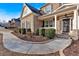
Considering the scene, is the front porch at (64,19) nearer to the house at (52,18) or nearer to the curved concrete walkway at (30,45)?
the house at (52,18)

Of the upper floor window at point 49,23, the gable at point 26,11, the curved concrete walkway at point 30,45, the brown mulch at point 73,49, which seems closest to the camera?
the brown mulch at point 73,49

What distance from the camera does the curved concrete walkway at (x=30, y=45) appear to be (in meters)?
4.87

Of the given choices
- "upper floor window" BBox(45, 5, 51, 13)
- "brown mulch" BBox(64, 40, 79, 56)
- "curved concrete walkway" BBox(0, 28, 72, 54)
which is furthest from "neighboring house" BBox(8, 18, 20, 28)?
"brown mulch" BBox(64, 40, 79, 56)

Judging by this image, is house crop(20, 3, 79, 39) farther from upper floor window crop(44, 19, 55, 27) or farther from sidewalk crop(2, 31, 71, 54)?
sidewalk crop(2, 31, 71, 54)

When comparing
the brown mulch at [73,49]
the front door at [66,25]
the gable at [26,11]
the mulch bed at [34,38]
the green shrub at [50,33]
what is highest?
the gable at [26,11]

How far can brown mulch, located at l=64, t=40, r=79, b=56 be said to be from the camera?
15.4 ft

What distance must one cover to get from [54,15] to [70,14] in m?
0.56

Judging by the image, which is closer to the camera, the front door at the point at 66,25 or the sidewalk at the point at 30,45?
the sidewalk at the point at 30,45

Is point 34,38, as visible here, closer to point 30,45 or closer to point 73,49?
point 30,45

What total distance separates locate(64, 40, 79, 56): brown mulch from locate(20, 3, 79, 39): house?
0.27 metres

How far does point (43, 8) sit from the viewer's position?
5.18m

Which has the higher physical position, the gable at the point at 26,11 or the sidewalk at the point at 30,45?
the gable at the point at 26,11

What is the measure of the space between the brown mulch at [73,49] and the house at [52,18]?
0.89 feet

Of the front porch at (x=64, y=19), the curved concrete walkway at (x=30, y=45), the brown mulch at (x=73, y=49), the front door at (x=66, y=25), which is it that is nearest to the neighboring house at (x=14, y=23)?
the curved concrete walkway at (x=30, y=45)
